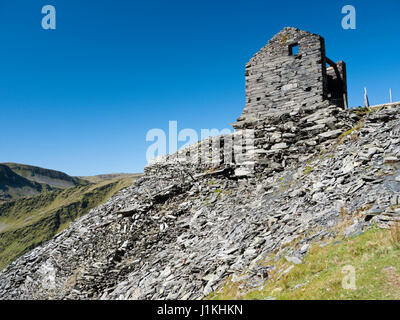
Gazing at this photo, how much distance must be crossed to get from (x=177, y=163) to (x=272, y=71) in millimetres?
9630

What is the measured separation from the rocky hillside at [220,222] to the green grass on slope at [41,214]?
10115 cm

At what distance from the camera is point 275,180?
17.6m

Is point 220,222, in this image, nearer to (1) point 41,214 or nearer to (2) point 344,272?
(2) point 344,272

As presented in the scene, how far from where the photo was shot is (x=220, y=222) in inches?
648

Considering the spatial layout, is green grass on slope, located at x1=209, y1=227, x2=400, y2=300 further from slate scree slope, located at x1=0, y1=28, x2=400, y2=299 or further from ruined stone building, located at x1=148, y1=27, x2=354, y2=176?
ruined stone building, located at x1=148, y1=27, x2=354, y2=176

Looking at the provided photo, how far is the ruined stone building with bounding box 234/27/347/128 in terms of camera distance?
20250 millimetres

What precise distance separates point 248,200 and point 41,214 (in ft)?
532

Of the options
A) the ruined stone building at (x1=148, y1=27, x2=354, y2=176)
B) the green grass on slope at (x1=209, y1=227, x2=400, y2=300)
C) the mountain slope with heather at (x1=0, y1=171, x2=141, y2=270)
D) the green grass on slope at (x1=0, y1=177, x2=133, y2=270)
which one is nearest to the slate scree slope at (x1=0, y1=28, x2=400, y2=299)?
the ruined stone building at (x1=148, y1=27, x2=354, y2=176)

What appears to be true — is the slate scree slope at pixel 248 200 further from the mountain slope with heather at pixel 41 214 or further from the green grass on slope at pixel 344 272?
the mountain slope with heather at pixel 41 214

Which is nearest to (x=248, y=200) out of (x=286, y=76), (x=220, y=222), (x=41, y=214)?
(x=220, y=222)

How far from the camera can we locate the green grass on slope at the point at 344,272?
6688mm

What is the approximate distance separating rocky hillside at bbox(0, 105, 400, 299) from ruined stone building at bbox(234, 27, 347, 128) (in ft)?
6.10

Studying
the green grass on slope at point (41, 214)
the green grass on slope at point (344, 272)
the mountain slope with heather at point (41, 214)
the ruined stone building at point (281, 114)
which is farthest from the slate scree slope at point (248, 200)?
the green grass on slope at point (41, 214)

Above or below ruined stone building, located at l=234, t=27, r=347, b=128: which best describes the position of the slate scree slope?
below
